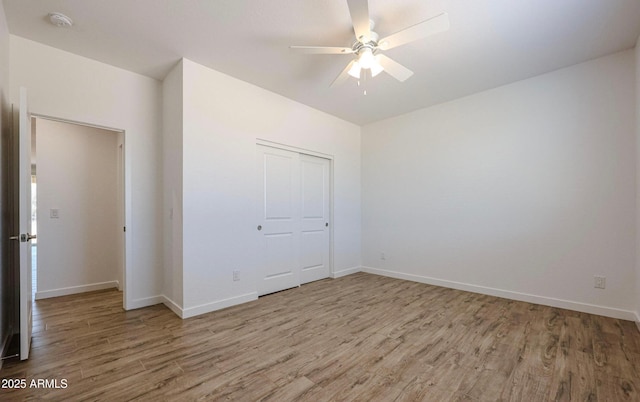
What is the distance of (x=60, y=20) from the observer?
2.29m

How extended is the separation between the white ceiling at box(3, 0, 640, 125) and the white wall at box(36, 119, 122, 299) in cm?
151

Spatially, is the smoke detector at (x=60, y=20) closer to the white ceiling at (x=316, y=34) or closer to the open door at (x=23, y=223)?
the white ceiling at (x=316, y=34)

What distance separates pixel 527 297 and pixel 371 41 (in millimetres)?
3440

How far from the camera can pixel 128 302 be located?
10.2 feet

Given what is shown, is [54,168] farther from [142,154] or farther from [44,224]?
[142,154]

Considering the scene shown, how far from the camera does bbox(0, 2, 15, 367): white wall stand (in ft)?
7.09

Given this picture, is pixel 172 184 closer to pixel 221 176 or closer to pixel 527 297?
pixel 221 176

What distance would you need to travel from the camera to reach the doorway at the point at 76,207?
3.57m

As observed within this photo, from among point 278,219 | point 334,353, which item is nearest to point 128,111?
point 278,219

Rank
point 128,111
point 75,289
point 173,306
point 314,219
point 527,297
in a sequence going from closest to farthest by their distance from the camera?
point 173,306 < point 128,111 < point 527,297 < point 75,289 < point 314,219

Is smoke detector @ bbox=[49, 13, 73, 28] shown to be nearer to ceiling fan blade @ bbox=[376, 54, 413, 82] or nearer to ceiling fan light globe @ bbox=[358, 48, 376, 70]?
ceiling fan light globe @ bbox=[358, 48, 376, 70]

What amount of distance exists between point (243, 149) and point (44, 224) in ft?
9.12

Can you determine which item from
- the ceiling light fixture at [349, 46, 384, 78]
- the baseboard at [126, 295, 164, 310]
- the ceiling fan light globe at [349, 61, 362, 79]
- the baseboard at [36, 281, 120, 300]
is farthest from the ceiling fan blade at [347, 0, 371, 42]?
the baseboard at [36, 281, 120, 300]

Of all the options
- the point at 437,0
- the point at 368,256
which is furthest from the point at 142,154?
the point at 368,256
